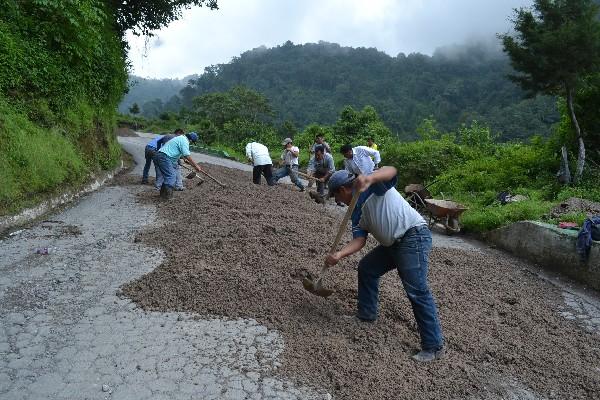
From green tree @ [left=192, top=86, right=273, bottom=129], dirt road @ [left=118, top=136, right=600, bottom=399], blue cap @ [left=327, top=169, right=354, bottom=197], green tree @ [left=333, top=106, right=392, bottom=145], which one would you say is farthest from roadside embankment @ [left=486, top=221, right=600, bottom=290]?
green tree @ [left=192, top=86, right=273, bottom=129]

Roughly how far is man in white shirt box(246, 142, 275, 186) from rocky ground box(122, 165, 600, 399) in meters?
4.30

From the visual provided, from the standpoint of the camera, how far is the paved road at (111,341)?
3105 millimetres

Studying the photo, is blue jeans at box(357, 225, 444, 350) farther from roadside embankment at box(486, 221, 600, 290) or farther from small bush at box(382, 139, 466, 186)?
small bush at box(382, 139, 466, 186)

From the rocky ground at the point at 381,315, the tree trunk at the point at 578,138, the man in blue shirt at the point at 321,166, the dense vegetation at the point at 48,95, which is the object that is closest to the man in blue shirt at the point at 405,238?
the rocky ground at the point at 381,315

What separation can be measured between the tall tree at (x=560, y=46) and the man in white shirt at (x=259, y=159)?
6.49 m

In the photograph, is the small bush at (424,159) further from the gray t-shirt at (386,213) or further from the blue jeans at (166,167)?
the gray t-shirt at (386,213)

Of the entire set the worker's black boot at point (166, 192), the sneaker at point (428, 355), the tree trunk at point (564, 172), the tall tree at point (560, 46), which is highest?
the tall tree at point (560, 46)

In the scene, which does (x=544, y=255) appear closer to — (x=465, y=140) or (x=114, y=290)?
(x=114, y=290)

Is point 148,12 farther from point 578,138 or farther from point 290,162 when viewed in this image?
point 578,138

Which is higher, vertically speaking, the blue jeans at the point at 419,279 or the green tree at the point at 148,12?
the green tree at the point at 148,12

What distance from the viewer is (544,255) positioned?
7.03 metres

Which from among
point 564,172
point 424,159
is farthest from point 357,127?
point 564,172

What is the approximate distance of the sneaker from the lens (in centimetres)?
362

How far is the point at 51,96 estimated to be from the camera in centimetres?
887
